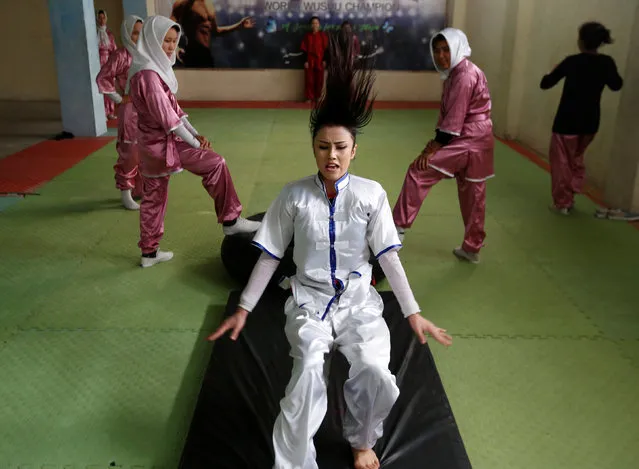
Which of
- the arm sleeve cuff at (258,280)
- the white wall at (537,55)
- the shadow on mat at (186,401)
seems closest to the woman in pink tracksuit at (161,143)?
the shadow on mat at (186,401)

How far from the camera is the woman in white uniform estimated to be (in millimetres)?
2102

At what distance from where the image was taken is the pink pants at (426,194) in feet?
13.5

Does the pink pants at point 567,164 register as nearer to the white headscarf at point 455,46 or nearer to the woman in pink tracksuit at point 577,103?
the woman in pink tracksuit at point 577,103

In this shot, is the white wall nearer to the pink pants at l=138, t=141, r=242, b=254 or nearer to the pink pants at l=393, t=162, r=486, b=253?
the pink pants at l=393, t=162, r=486, b=253

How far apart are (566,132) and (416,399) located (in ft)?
11.4

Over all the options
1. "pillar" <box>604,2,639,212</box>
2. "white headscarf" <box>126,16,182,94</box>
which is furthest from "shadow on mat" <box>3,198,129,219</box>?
"pillar" <box>604,2,639,212</box>

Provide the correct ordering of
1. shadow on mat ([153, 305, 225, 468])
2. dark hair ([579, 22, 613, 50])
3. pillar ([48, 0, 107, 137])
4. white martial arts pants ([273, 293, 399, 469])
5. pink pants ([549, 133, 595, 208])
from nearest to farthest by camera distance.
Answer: white martial arts pants ([273, 293, 399, 469]), shadow on mat ([153, 305, 225, 468]), dark hair ([579, 22, 613, 50]), pink pants ([549, 133, 595, 208]), pillar ([48, 0, 107, 137])

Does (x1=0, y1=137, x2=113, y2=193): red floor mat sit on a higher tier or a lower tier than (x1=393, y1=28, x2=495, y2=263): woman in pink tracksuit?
lower

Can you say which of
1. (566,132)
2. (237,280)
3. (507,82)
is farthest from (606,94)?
(237,280)

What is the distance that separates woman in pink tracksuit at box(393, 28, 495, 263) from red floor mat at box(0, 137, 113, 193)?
4174mm

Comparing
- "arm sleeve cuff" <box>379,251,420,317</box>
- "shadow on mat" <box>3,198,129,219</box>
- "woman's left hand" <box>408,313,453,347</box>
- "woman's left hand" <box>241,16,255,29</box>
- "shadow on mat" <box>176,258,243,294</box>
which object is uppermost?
"woman's left hand" <box>241,16,255,29</box>

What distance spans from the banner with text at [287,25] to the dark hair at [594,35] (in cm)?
728

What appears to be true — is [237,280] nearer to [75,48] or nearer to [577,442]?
[577,442]

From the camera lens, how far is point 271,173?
22.2 ft
